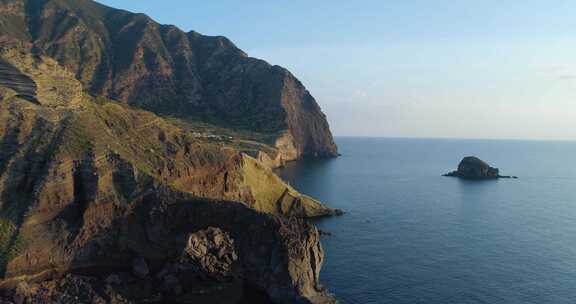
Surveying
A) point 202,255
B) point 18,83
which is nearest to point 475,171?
point 202,255

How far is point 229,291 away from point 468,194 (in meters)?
108

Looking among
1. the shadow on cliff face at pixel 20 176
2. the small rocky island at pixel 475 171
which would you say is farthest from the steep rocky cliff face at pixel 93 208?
the small rocky island at pixel 475 171

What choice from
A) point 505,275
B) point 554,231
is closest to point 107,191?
point 505,275

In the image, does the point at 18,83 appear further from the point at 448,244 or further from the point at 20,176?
the point at 448,244

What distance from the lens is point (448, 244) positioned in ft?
264

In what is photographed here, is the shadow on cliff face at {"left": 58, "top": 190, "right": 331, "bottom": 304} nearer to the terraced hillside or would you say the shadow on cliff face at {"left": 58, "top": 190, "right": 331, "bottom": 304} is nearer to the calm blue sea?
the calm blue sea

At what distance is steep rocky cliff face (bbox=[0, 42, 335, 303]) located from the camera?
53.2 meters

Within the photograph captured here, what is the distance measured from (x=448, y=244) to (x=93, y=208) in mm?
60816

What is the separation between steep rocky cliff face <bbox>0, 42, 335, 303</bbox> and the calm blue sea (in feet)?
36.6

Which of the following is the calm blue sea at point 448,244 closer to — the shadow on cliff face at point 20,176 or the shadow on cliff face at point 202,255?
the shadow on cliff face at point 202,255

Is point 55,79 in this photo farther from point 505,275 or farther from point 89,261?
point 505,275

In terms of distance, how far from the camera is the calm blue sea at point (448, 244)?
58594 millimetres

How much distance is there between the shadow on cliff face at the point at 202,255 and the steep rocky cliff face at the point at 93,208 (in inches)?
5.3

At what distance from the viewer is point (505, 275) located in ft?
211
